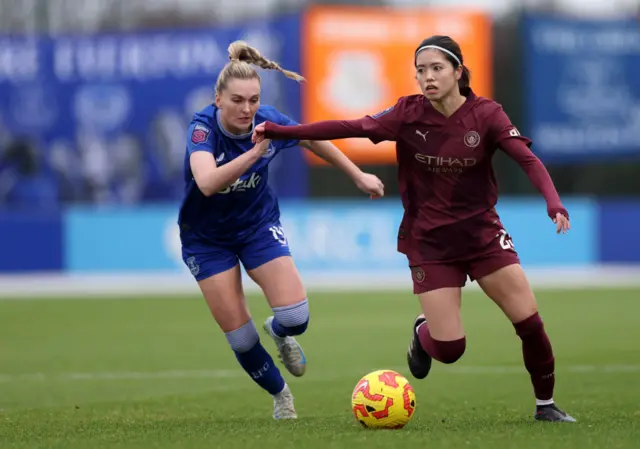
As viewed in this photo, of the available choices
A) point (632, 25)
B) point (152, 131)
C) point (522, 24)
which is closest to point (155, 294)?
point (152, 131)

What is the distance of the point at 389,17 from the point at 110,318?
10.6m

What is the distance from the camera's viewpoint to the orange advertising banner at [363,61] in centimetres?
2317

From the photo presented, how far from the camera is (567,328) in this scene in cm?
1335

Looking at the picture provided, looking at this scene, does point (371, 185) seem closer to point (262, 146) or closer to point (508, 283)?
point (262, 146)

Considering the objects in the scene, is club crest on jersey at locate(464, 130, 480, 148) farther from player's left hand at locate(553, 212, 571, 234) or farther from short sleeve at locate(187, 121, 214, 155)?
short sleeve at locate(187, 121, 214, 155)

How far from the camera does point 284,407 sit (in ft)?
25.3

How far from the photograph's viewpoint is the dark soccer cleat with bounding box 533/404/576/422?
22.3ft

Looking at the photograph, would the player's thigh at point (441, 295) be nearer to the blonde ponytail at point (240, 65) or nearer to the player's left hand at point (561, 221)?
the player's left hand at point (561, 221)

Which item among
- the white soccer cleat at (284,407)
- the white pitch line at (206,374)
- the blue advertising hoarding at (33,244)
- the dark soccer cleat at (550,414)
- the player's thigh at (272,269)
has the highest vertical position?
the player's thigh at (272,269)

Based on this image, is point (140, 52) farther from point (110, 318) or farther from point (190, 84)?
point (110, 318)

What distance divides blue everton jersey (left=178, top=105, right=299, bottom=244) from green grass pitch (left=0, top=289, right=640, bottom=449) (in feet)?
4.04

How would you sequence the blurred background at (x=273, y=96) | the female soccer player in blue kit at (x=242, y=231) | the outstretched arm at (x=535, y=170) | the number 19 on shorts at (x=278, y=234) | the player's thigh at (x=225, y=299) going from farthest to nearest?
the blurred background at (x=273, y=96), the number 19 on shorts at (x=278, y=234), the player's thigh at (x=225, y=299), the female soccer player in blue kit at (x=242, y=231), the outstretched arm at (x=535, y=170)

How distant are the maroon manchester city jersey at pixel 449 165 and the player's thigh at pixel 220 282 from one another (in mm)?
1242

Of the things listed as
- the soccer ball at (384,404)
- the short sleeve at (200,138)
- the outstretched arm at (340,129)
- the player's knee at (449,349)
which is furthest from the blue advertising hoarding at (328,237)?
the soccer ball at (384,404)
